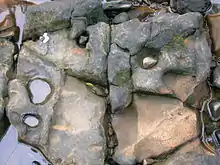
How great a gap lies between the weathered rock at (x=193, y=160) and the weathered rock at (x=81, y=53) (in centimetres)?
130

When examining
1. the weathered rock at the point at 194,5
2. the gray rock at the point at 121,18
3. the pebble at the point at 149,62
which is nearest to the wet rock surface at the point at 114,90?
the pebble at the point at 149,62

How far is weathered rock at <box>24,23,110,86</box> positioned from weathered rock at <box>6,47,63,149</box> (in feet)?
0.39

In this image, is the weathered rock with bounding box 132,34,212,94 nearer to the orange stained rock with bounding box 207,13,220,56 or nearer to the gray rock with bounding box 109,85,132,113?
the gray rock with bounding box 109,85,132,113

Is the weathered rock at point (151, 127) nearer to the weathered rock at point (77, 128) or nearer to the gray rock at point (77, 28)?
the weathered rock at point (77, 128)

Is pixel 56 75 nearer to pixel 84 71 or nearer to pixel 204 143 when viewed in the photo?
pixel 84 71

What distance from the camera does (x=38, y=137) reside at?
575 cm

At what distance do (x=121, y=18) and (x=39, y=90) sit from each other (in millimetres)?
1482

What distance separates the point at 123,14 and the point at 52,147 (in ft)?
6.77

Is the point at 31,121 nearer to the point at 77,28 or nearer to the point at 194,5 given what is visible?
the point at 77,28

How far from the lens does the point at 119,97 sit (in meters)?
5.71

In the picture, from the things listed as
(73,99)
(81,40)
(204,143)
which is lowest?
(204,143)

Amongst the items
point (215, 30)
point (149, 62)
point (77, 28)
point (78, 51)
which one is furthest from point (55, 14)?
point (215, 30)

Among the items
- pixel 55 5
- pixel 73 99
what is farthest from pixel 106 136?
pixel 55 5

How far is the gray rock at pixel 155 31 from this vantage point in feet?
19.2
